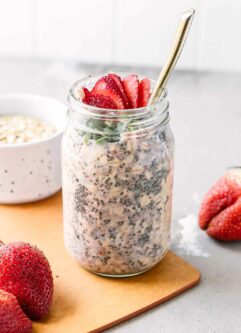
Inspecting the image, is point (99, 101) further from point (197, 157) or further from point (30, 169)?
point (197, 157)

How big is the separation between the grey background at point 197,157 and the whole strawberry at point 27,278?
12 cm

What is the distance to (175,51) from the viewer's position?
125 cm

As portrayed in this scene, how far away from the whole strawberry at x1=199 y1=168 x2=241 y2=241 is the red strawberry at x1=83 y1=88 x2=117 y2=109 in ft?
1.00

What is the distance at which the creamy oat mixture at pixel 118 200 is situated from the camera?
128cm

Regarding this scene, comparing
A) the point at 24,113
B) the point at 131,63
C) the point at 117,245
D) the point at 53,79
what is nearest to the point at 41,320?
the point at 117,245

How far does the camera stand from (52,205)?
160 centimetres

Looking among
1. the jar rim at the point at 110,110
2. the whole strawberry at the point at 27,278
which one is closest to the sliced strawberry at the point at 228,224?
the jar rim at the point at 110,110

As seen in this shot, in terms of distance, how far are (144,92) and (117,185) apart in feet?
0.53

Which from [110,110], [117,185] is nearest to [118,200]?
[117,185]

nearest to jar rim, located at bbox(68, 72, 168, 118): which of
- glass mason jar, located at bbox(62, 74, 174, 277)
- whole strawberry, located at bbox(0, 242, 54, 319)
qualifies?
glass mason jar, located at bbox(62, 74, 174, 277)

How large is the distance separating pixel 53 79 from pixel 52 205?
65cm

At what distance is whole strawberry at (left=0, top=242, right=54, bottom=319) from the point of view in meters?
1.23

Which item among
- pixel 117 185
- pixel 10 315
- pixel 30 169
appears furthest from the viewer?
pixel 30 169

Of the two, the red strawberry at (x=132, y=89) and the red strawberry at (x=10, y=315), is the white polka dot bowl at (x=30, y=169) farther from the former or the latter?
the red strawberry at (x=10, y=315)
